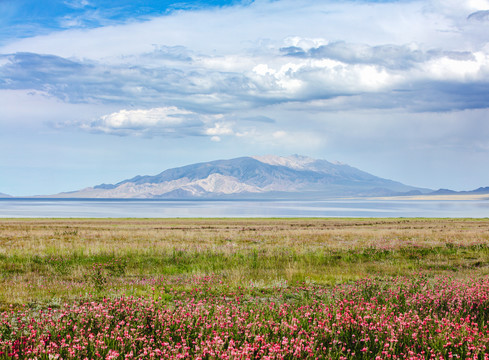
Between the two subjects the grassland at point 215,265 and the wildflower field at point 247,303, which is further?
the grassland at point 215,265

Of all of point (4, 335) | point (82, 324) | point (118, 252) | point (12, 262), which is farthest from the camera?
point (118, 252)

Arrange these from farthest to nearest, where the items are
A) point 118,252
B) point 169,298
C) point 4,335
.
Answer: point 118,252 < point 169,298 < point 4,335

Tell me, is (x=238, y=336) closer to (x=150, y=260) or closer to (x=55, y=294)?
(x=55, y=294)

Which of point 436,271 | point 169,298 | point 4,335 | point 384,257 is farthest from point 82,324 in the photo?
point 384,257

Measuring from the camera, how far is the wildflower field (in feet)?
23.3

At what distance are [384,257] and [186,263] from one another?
37.1 feet

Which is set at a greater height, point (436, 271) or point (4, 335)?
point (4, 335)

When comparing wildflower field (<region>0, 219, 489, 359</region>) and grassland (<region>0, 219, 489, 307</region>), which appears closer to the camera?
wildflower field (<region>0, 219, 489, 359</region>)

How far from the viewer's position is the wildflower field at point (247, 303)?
7.11 meters

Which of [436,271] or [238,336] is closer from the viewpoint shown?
[238,336]

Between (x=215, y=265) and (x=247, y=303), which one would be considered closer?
(x=247, y=303)

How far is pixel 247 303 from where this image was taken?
12.1 m

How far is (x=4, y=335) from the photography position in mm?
7672

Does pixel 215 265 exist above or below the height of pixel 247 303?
below
